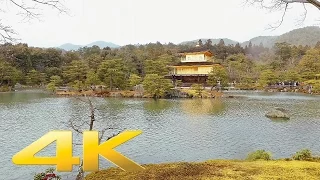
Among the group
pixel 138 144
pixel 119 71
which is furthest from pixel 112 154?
pixel 119 71

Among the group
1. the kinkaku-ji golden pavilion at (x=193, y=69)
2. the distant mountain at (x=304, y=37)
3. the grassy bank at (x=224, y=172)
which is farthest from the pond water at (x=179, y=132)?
the distant mountain at (x=304, y=37)

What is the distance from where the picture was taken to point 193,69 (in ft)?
135

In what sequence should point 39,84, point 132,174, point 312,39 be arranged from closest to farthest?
1. point 132,174
2. point 39,84
3. point 312,39

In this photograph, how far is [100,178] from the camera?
268 inches

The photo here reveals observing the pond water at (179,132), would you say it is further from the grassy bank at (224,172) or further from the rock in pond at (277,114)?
the grassy bank at (224,172)

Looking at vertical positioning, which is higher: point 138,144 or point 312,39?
point 312,39

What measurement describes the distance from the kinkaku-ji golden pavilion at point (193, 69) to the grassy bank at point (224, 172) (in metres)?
32.5

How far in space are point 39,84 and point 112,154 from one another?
48.5 metres

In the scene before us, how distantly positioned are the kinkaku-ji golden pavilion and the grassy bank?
3246 cm

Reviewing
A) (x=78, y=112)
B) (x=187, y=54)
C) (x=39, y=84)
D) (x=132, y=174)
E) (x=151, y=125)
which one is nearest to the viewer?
(x=132, y=174)

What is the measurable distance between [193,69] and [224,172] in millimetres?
34797

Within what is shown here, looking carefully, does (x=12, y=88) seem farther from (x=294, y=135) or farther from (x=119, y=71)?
(x=294, y=135)

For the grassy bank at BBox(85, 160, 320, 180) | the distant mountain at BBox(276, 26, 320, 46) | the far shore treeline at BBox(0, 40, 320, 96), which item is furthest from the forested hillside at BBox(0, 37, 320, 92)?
the distant mountain at BBox(276, 26, 320, 46)

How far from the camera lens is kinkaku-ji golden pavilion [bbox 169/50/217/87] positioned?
40.1 m
